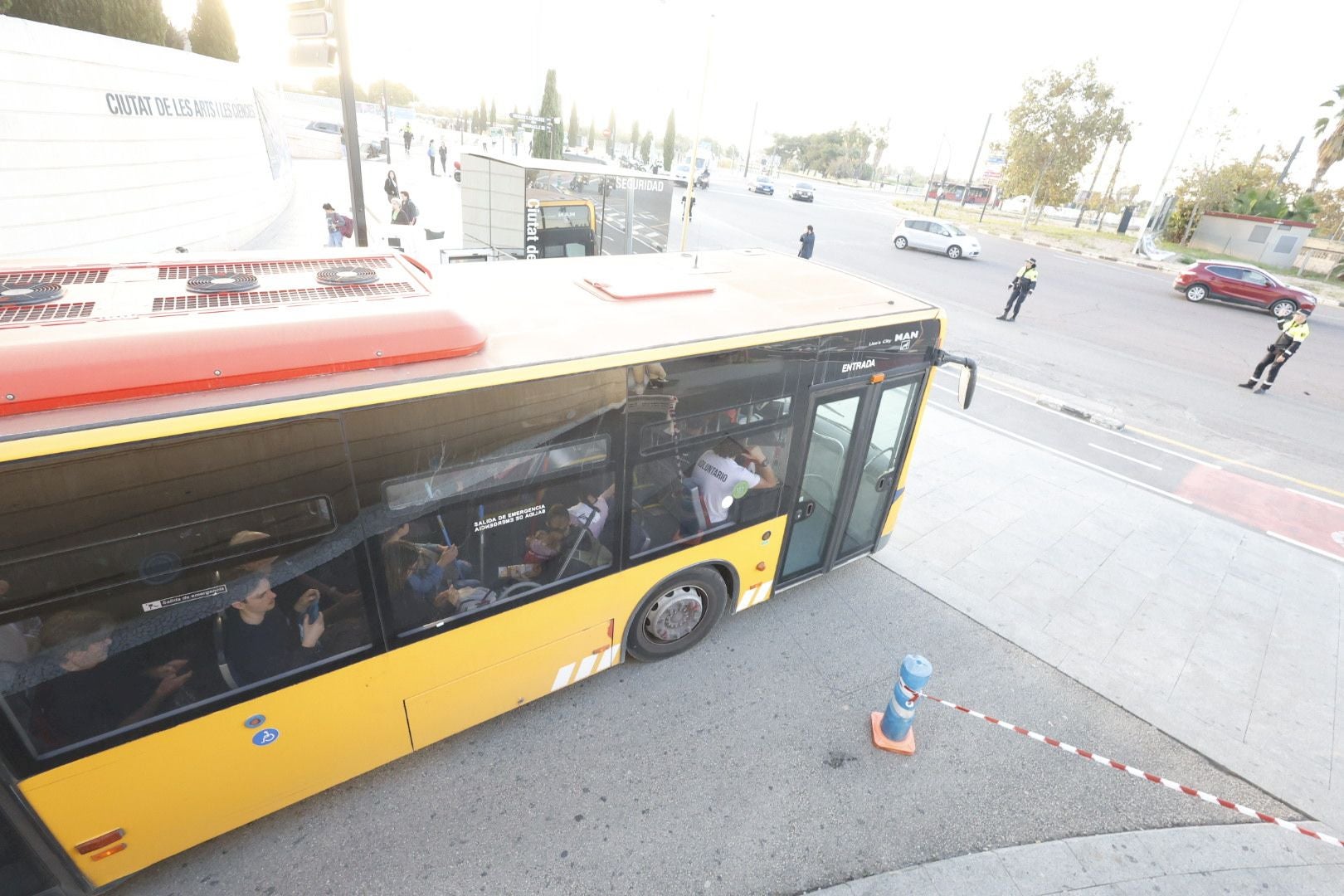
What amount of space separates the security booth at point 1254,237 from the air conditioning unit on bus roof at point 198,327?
4553 cm

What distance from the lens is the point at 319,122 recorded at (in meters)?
45.4

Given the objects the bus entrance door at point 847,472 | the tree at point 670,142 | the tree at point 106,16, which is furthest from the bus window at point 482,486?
the tree at point 670,142

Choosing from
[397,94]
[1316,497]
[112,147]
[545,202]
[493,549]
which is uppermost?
[397,94]

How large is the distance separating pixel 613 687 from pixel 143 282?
4333 mm

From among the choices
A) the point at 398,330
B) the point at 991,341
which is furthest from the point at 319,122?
the point at 398,330

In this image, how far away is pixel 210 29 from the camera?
15.6m

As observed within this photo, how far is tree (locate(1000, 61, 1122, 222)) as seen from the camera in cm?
3184

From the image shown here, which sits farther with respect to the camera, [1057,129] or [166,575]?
[1057,129]

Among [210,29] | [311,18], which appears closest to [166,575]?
[311,18]

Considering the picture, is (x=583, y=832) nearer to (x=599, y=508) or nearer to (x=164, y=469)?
(x=599, y=508)

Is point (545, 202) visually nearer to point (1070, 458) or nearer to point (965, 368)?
point (965, 368)

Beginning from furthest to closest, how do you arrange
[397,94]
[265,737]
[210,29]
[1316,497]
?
[397,94] < [210,29] < [1316,497] < [265,737]

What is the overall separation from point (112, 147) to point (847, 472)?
13.1m

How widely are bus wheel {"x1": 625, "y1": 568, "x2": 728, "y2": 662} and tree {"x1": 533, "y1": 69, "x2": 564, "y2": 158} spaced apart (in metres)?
Result: 30.0
